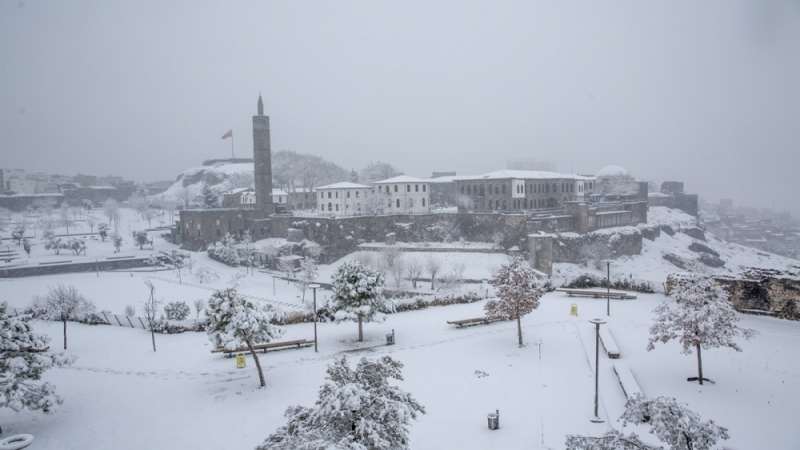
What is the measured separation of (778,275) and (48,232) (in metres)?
49.9

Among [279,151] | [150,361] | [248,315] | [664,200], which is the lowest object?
[150,361]

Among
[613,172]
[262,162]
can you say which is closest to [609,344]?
[262,162]

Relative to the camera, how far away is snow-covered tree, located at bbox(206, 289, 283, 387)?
37.4 ft

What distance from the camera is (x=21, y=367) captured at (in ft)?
31.6

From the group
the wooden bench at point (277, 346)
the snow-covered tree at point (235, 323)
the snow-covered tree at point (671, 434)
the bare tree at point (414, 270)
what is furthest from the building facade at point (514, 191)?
the snow-covered tree at point (671, 434)

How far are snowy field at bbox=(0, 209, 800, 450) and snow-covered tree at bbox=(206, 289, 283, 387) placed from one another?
127 centimetres

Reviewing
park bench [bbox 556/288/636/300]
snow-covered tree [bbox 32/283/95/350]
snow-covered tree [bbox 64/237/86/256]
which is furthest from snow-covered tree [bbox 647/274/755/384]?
snow-covered tree [bbox 64/237/86/256]

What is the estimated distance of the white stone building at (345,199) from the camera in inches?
1706

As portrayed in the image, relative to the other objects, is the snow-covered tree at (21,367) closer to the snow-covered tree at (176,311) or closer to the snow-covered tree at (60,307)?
the snow-covered tree at (60,307)

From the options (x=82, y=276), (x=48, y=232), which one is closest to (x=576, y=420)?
(x=82, y=276)

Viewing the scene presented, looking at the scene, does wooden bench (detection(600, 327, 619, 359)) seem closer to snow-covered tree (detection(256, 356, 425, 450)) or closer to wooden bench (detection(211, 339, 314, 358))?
snow-covered tree (detection(256, 356, 425, 450))

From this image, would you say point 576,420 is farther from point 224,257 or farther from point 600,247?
point 224,257

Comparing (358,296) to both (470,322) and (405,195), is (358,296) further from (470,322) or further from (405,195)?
(405,195)

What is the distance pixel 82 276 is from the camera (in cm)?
3147
